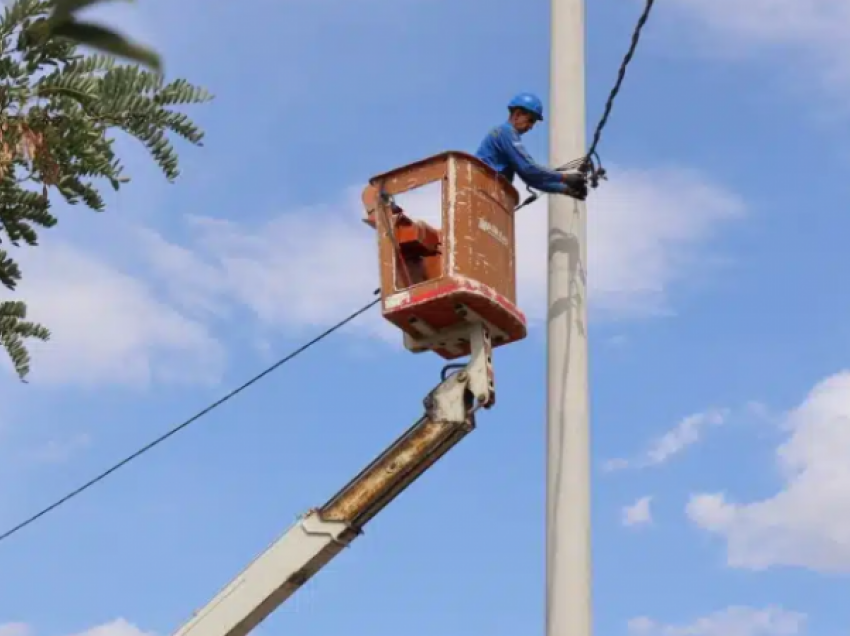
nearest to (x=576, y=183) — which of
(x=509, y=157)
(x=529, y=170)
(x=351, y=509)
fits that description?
(x=529, y=170)

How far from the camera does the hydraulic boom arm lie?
354 inches

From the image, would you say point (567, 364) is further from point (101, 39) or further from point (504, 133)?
point (101, 39)

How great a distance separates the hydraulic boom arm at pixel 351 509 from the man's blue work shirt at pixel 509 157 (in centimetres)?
109

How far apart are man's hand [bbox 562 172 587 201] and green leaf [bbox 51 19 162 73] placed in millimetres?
4281

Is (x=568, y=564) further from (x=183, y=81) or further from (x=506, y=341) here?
(x=183, y=81)

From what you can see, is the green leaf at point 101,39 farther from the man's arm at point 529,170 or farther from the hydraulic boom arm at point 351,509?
the hydraulic boom arm at point 351,509

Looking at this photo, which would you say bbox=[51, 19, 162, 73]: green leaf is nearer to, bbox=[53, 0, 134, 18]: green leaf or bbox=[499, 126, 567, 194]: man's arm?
bbox=[53, 0, 134, 18]: green leaf

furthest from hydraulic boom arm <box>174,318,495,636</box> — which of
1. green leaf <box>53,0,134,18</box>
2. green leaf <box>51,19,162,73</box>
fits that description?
green leaf <box>53,0,134,18</box>

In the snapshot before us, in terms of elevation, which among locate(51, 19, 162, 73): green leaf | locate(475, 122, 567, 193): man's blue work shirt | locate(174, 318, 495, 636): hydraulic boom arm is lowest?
locate(174, 318, 495, 636): hydraulic boom arm

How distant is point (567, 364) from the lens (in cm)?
791

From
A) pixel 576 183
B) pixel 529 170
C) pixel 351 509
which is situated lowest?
pixel 351 509

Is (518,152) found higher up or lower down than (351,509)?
higher up

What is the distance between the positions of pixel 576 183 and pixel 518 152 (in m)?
0.90

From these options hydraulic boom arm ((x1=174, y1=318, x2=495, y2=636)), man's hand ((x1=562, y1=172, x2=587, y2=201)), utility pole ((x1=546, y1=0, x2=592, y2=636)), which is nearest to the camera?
utility pole ((x1=546, y1=0, x2=592, y2=636))
